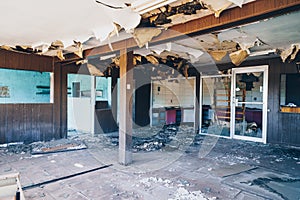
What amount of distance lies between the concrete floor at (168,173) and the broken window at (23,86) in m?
2.11

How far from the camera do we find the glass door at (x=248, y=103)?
5863mm

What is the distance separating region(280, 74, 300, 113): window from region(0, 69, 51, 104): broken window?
6332 mm

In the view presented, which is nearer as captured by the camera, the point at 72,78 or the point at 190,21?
the point at 190,21

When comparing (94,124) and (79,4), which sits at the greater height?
(79,4)

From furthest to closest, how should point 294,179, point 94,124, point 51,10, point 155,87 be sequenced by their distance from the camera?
point 155,87 → point 94,124 → point 294,179 → point 51,10

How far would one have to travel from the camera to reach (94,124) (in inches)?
268

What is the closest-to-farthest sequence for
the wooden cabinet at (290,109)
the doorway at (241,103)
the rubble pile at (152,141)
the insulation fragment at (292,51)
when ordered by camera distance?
the insulation fragment at (292,51)
the rubble pile at (152,141)
the wooden cabinet at (290,109)
the doorway at (241,103)

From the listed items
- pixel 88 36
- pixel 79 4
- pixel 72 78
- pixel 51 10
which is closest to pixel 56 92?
pixel 72 78

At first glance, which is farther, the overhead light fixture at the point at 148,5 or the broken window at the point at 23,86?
the broken window at the point at 23,86

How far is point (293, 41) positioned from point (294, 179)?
2.42 m

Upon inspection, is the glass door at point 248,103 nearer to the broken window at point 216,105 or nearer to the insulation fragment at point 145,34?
the broken window at point 216,105

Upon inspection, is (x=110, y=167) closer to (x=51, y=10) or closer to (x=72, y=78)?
(x=51, y=10)

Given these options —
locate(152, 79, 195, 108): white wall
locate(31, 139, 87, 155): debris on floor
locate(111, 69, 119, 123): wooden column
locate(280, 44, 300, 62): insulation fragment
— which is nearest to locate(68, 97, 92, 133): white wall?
locate(111, 69, 119, 123): wooden column

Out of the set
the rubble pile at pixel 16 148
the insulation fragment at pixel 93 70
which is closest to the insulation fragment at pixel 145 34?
the insulation fragment at pixel 93 70
